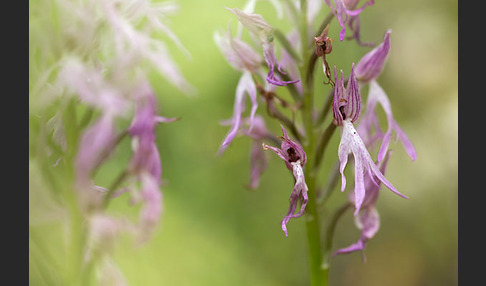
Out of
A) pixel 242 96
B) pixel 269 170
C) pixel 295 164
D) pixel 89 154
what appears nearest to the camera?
pixel 89 154

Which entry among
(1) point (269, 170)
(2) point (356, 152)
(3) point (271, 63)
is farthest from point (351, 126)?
(1) point (269, 170)

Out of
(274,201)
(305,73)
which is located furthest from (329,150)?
(305,73)

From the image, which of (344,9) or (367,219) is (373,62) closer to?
(344,9)

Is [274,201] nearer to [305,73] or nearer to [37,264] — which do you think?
[305,73]

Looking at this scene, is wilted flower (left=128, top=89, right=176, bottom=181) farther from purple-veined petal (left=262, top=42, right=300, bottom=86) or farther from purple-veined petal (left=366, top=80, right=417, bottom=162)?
purple-veined petal (left=366, top=80, right=417, bottom=162)

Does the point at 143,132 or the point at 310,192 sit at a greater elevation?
the point at 143,132

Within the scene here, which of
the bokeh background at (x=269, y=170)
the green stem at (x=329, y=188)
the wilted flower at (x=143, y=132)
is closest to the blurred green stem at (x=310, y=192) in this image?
the green stem at (x=329, y=188)

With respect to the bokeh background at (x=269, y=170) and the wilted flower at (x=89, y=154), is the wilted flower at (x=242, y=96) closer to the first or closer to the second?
the wilted flower at (x=89, y=154)
